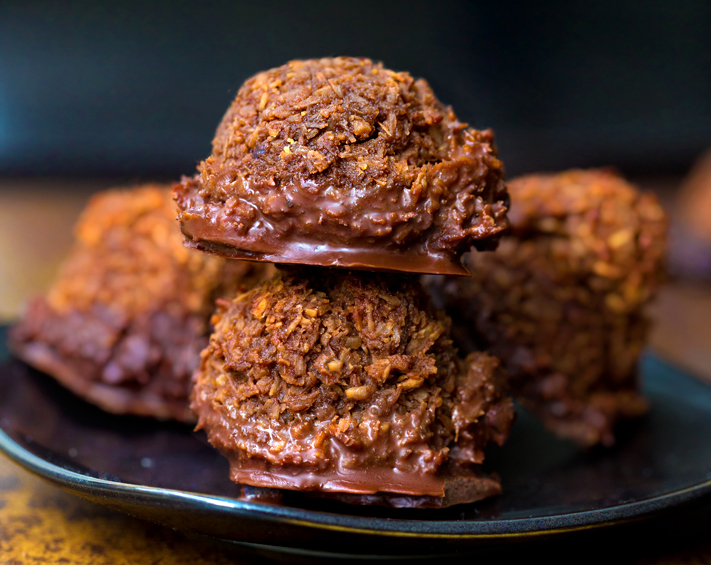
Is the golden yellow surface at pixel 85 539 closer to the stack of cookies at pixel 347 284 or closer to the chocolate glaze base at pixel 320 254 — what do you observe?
the stack of cookies at pixel 347 284

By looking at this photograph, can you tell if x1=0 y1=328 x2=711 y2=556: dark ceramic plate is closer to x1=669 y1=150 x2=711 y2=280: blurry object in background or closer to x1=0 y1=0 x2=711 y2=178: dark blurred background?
x1=669 y1=150 x2=711 y2=280: blurry object in background

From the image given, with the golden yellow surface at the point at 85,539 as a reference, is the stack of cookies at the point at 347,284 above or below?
above

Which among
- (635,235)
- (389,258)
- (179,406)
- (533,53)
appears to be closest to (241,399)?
(389,258)

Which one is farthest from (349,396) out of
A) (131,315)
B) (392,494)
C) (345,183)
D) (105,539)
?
(131,315)

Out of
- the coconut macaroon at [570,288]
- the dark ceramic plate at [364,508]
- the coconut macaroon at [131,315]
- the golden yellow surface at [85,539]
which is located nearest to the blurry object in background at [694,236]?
the dark ceramic plate at [364,508]

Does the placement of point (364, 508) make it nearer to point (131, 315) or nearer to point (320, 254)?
point (320, 254)
